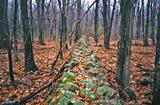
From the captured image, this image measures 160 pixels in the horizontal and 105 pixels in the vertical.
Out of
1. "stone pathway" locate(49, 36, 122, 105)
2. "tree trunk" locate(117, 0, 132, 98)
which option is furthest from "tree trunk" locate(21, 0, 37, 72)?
"stone pathway" locate(49, 36, 122, 105)

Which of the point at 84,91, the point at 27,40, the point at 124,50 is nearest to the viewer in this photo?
the point at 84,91

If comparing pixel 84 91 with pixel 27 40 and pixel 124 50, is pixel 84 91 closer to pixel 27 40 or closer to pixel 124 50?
pixel 124 50

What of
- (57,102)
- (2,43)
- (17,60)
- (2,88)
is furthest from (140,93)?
(2,43)

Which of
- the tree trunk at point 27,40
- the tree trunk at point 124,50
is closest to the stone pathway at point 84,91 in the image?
the tree trunk at point 124,50

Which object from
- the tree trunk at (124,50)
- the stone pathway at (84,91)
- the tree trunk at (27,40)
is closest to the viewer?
the stone pathway at (84,91)

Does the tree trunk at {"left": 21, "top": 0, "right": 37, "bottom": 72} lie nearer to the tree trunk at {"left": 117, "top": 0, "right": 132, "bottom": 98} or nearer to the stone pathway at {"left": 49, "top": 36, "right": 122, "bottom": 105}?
the tree trunk at {"left": 117, "top": 0, "right": 132, "bottom": 98}

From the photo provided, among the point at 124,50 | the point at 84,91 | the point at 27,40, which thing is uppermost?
the point at 27,40

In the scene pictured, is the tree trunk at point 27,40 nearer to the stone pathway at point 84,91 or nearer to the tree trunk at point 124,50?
the tree trunk at point 124,50

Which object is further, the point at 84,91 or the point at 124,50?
the point at 124,50

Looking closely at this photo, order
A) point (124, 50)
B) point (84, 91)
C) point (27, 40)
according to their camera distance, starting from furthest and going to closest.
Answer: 1. point (27, 40)
2. point (124, 50)
3. point (84, 91)

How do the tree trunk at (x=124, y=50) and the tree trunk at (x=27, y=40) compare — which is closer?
the tree trunk at (x=124, y=50)

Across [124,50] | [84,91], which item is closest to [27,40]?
[124,50]

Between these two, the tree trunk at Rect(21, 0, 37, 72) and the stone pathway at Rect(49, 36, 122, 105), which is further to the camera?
the tree trunk at Rect(21, 0, 37, 72)

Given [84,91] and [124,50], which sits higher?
[124,50]
